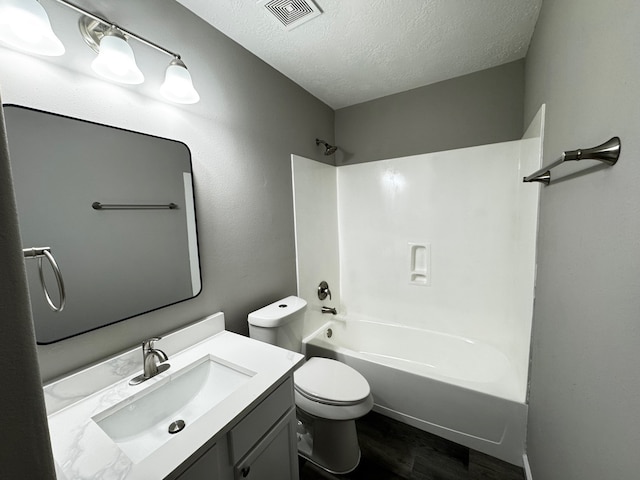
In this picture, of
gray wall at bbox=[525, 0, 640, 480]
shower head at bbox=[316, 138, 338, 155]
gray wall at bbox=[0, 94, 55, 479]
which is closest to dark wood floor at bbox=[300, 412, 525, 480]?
gray wall at bbox=[525, 0, 640, 480]

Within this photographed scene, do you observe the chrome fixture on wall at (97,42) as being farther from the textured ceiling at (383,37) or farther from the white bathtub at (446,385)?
the white bathtub at (446,385)

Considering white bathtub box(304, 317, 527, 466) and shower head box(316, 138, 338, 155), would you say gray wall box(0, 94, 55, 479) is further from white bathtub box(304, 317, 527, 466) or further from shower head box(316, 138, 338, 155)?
shower head box(316, 138, 338, 155)

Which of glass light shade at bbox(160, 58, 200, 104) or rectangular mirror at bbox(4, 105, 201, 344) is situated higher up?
glass light shade at bbox(160, 58, 200, 104)

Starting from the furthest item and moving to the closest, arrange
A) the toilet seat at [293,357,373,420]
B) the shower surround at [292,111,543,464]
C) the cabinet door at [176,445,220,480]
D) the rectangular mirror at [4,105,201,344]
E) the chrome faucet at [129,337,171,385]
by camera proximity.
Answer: the shower surround at [292,111,543,464]
the toilet seat at [293,357,373,420]
the chrome faucet at [129,337,171,385]
the rectangular mirror at [4,105,201,344]
the cabinet door at [176,445,220,480]

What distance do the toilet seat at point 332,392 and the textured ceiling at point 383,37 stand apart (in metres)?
2.03

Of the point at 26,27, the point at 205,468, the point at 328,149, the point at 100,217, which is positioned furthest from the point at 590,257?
the point at 328,149

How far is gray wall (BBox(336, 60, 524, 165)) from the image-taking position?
1862 mm

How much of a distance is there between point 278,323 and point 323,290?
0.90 metres

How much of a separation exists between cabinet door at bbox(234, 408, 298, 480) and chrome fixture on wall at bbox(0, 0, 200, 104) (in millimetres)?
1472

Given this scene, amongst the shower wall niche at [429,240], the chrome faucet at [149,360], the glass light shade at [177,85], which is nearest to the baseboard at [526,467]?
the shower wall niche at [429,240]

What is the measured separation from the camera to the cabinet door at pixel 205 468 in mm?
727

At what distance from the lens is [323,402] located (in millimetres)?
1435

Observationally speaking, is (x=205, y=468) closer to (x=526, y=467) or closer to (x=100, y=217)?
(x=100, y=217)

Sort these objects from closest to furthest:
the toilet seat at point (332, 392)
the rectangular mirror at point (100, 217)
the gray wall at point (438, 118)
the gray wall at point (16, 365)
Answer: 1. the gray wall at point (16, 365)
2. the rectangular mirror at point (100, 217)
3. the toilet seat at point (332, 392)
4. the gray wall at point (438, 118)
